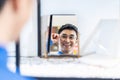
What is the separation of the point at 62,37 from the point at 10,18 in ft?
4.58

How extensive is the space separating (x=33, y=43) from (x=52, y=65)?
1.13ft

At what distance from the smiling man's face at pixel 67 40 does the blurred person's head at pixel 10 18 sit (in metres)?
1.38

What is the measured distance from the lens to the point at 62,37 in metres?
1.68

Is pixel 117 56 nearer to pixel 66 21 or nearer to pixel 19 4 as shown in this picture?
pixel 66 21

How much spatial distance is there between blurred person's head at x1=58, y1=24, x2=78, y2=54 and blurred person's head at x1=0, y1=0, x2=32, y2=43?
4.54ft

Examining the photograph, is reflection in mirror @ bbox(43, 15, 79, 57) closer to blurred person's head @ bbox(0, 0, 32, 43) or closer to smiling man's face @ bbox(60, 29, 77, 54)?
smiling man's face @ bbox(60, 29, 77, 54)

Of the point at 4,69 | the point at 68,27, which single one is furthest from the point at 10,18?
the point at 68,27

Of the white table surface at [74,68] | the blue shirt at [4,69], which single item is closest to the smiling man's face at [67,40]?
the white table surface at [74,68]

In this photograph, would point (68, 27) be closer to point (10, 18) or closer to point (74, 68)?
point (74, 68)

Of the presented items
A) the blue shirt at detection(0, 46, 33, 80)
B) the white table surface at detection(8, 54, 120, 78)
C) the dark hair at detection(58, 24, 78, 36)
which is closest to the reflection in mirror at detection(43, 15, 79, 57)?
the dark hair at detection(58, 24, 78, 36)

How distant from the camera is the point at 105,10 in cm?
173

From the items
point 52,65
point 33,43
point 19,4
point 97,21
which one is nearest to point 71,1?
point 97,21

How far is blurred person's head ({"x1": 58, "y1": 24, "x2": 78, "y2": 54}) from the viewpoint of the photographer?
168cm

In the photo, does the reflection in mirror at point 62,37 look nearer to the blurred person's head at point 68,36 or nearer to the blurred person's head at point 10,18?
the blurred person's head at point 68,36
